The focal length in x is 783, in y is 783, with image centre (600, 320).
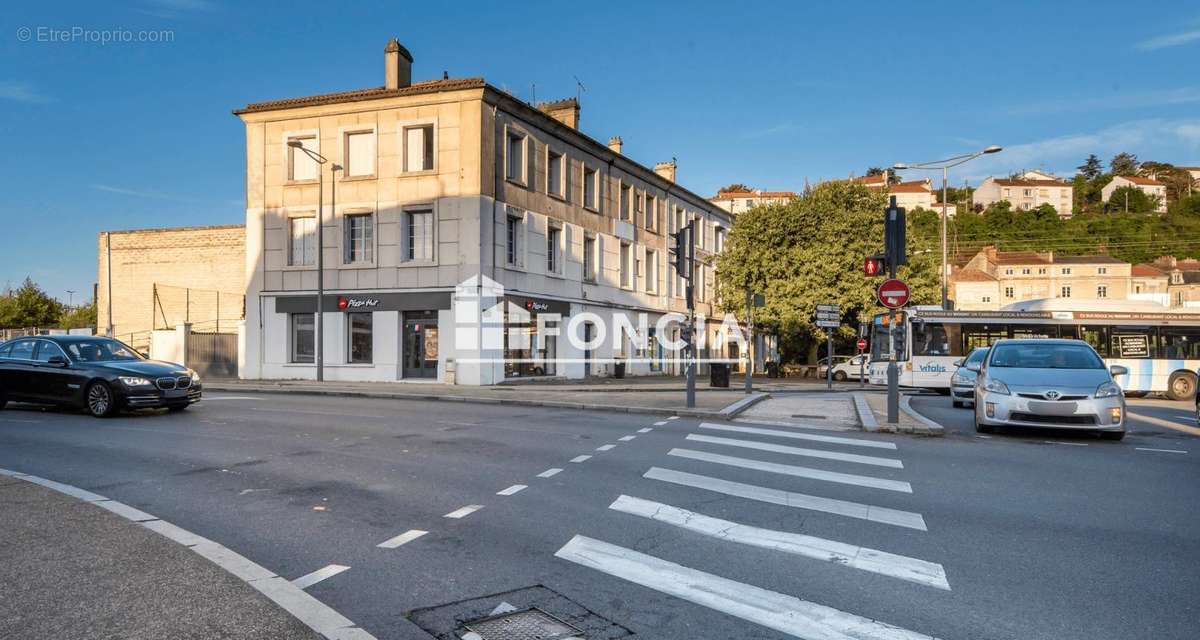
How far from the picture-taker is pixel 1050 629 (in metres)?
3.86

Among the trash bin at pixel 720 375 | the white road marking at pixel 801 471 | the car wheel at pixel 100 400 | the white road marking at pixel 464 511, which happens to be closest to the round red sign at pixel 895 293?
the white road marking at pixel 801 471

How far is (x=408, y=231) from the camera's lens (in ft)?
91.0

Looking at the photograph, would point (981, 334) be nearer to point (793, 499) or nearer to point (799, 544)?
point (793, 499)

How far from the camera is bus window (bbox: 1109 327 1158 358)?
25.4 m

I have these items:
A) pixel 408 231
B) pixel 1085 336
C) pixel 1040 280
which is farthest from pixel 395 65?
pixel 1040 280

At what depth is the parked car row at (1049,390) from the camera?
10867 millimetres

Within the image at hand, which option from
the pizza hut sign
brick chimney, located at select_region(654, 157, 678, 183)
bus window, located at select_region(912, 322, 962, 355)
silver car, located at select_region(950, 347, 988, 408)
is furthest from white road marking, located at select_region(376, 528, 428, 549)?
brick chimney, located at select_region(654, 157, 678, 183)

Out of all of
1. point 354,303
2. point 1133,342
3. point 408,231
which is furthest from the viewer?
point 354,303

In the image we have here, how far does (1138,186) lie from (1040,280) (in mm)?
75679

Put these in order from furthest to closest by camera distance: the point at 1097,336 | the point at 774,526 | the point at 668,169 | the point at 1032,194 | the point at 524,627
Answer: the point at 1032,194
the point at 668,169
the point at 1097,336
the point at 774,526
the point at 524,627

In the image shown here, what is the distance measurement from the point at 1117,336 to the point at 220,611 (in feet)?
95.3

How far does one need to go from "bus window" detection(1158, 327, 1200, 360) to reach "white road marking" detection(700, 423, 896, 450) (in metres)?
20.2

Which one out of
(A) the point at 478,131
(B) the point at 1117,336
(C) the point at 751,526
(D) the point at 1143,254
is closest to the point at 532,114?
(A) the point at 478,131

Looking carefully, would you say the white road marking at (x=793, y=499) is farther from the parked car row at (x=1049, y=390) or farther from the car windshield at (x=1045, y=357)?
the car windshield at (x=1045, y=357)
